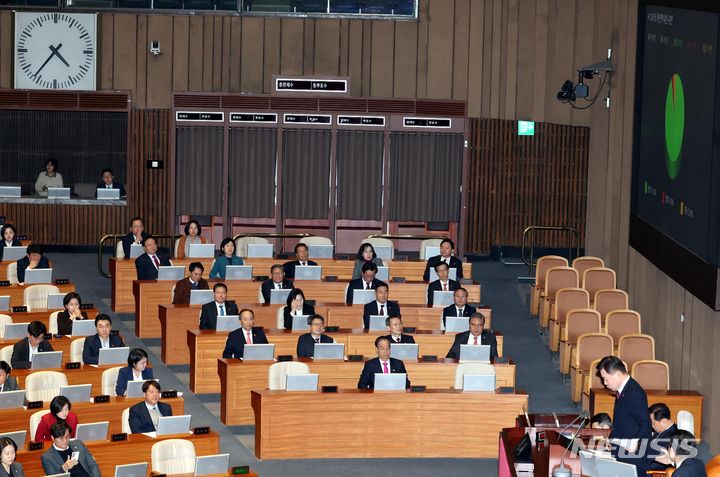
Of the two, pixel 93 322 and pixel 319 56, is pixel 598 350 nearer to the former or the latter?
pixel 93 322

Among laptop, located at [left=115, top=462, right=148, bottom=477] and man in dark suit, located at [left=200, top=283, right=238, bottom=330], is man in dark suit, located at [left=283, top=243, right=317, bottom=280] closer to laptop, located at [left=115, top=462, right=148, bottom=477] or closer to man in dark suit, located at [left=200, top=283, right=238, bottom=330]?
man in dark suit, located at [left=200, top=283, right=238, bottom=330]

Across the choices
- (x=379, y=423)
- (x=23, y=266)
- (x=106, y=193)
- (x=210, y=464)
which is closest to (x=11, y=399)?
(x=210, y=464)

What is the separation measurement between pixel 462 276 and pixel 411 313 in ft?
5.71

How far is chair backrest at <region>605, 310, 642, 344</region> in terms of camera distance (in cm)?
1630

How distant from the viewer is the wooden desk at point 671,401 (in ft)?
47.8

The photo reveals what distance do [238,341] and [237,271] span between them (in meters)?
2.66

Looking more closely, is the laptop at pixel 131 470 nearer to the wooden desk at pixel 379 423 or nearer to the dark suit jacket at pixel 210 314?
the wooden desk at pixel 379 423

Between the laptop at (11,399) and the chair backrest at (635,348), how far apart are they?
6376 millimetres

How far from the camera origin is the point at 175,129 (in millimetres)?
21875

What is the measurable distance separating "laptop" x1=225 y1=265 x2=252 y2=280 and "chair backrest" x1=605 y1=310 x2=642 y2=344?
4.55 m

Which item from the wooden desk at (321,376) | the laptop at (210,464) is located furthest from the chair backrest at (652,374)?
the laptop at (210,464)

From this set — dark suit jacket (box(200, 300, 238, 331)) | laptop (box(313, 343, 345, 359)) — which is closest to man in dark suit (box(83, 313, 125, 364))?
dark suit jacket (box(200, 300, 238, 331))

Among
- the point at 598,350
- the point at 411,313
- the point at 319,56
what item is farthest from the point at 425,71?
the point at 598,350

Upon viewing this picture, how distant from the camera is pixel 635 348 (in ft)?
50.8
